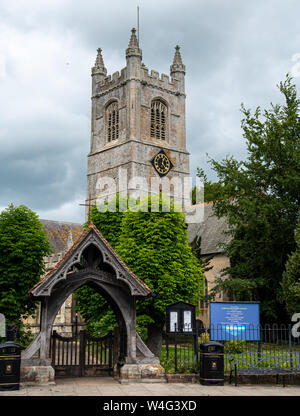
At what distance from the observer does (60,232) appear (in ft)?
172

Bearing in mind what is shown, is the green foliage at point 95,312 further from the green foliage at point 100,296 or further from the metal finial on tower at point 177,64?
the metal finial on tower at point 177,64

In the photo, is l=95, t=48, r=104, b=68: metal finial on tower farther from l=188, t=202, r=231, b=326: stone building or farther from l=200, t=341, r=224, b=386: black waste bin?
l=200, t=341, r=224, b=386: black waste bin

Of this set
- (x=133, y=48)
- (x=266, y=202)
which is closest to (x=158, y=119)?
(x=133, y=48)

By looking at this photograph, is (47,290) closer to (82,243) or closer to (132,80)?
(82,243)

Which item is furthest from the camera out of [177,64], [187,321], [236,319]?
[177,64]

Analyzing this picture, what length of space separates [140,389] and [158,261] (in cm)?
946

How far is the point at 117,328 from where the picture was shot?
603 inches

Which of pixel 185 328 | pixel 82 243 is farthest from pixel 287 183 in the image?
pixel 82 243

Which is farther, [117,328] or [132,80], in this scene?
[132,80]

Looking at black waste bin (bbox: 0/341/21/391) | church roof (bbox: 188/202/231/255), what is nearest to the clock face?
church roof (bbox: 188/202/231/255)

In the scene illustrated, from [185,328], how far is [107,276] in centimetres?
310

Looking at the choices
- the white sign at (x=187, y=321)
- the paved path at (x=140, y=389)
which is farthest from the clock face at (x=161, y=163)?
the paved path at (x=140, y=389)

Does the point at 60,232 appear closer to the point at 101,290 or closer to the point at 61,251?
the point at 61,251

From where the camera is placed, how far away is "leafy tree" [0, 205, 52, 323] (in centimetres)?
2578
